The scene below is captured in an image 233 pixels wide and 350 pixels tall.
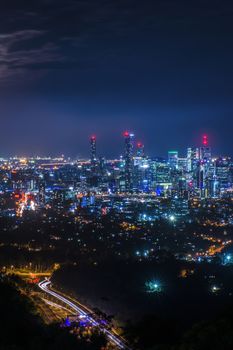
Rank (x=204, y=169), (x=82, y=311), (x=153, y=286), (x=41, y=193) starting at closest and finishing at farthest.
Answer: (x=82, y=311)
(x=153, y=286)
(x=41, y=193)
(x=204, y=169)

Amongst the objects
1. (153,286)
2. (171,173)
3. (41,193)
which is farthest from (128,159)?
(153,286)

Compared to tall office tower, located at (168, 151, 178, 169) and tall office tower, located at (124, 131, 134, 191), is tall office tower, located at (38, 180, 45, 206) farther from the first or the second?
tall office tower, located at (168, 151, 178, 169)

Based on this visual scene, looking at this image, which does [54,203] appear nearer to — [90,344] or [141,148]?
[141,148]

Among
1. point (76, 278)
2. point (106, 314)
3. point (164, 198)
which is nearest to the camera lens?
point (106, 314)

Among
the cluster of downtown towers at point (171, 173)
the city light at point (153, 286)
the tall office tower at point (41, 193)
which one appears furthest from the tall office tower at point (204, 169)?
the city light at point (153, 286)

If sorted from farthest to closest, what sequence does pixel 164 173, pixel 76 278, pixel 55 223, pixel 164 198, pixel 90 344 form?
1. pixel 164 173
2. pixel 164 198
3. pixel 55 223
4. pixel 76 278
5. pixel 90 344

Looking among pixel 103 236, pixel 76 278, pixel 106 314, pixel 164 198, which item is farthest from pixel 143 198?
pixel 106 314

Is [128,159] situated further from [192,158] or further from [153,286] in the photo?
[153,286]
